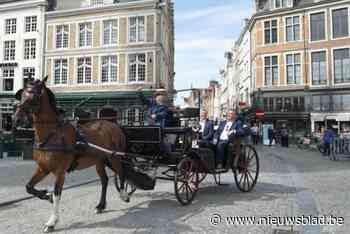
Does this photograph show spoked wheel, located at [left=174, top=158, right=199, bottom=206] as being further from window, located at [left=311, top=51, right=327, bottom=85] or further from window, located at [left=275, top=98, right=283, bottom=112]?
window, located at [left=311, top=51, right=327, bottom=85]

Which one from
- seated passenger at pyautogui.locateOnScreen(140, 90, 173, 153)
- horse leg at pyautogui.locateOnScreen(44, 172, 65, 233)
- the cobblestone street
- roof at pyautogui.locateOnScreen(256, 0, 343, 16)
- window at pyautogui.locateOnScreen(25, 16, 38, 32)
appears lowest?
the cobblestone street

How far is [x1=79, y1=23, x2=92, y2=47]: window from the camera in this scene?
1201 inches

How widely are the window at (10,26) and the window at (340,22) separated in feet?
106

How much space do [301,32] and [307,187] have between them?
3295 cm

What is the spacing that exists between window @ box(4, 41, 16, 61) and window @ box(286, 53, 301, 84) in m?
28.4

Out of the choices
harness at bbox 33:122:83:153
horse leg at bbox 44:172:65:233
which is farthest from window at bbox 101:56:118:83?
horse leg at bbox 44:172:65:233

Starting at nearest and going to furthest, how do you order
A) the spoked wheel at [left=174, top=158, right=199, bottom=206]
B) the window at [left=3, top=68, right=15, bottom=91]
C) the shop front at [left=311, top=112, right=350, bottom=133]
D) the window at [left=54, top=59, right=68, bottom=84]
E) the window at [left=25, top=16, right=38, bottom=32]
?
the spoked wheel at [left=174, top=158, right=199, bottom=206]
the window at [left=54, top=59, right=68, bottom=84]
the window at [left=25, top=16, right=38, bottom=32]
the window at [left=3, top=68, right=15, bottom=91]
the shop front at [left=311, top=112, right=350, bottom=133]

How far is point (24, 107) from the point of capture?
15.8 ft

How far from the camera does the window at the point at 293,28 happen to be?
3781cm

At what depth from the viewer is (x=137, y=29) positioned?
29.3 metres

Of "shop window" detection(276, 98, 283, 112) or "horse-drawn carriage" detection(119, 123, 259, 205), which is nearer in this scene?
"horse-drawn carriage" detection(119, 123, 259, 205)

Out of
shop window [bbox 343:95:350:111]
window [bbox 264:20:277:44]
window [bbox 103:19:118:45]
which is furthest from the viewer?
window [bbox 264:20:277:44]

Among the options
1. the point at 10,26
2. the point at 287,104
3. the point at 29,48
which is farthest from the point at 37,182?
the point at 287,104

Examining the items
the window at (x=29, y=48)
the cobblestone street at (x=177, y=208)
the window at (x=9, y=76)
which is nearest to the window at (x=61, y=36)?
the window at (x=29, y=48)
